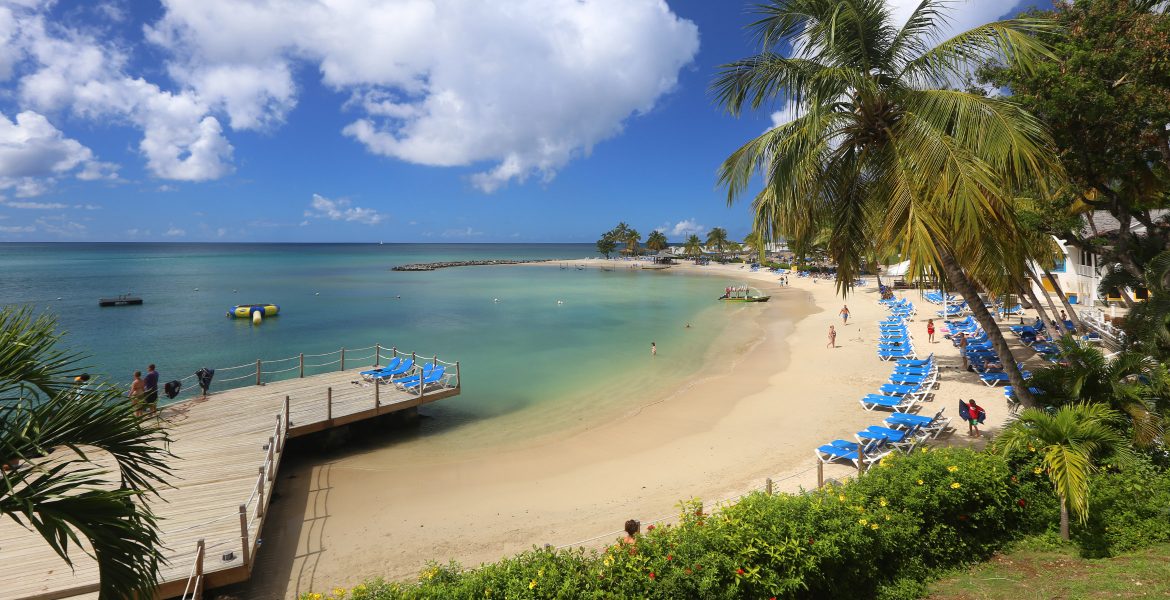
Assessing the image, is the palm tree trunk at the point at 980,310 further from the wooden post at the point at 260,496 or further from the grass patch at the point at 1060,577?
the wooden post at the point at 260,496

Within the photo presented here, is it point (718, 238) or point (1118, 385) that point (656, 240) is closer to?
point (718, 238)

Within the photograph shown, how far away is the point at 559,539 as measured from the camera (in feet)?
31.3

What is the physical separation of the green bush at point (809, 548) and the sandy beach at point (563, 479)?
4397mm

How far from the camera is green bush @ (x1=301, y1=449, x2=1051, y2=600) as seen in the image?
4520 millimetres

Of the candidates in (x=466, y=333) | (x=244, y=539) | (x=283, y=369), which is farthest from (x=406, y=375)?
(x=466, y=333)

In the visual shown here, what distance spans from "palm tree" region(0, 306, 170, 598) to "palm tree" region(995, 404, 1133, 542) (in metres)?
8.11

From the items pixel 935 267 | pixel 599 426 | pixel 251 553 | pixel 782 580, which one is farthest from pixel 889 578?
pixel 599 426

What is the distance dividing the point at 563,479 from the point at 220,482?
685cm

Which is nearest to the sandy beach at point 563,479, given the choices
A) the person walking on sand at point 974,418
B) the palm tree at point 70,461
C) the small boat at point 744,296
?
the person walking on sand at point 974,418

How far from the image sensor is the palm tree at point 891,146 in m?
5.85

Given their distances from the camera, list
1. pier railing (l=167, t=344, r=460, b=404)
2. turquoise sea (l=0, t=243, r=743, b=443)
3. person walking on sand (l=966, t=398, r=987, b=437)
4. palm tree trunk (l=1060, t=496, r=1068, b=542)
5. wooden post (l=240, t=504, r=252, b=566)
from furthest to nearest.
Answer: pier railing (l=167, t=344, r=460, b=404), turquoise sea (l=0, t=243, r=743, b=443), person walking on sand (l=966, t=398, r=987, b=437), wooden post (l=240, t=504, r=252, b=566), palm tree trunk (l=1060, t=496, r=1068, b=542)

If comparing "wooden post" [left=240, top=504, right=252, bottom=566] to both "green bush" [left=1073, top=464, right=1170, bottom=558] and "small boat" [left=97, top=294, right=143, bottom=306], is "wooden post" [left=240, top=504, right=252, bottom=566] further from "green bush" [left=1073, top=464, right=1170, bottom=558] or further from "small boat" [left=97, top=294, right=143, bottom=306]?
"small boat" [left=97, top=294, right=143, bottom=306]

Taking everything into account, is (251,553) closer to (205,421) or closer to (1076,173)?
(205,421)

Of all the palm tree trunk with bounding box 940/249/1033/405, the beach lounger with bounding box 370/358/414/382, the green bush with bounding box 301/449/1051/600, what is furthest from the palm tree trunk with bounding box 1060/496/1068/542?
the beach lounger with bounding box 370/358/414/382
